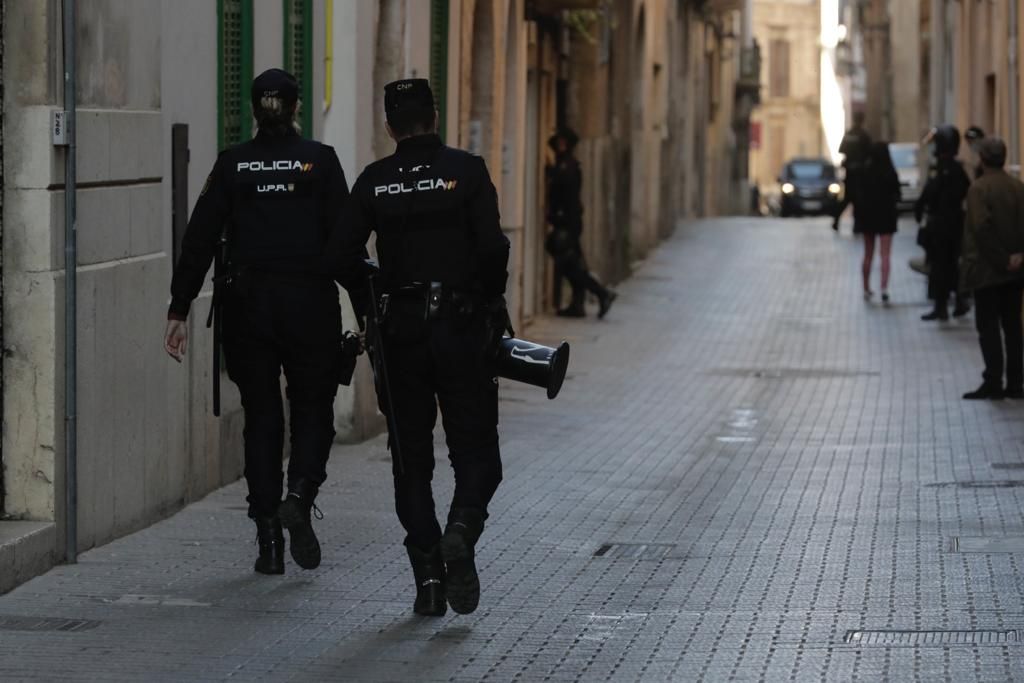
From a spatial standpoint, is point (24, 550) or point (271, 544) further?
point (271, 544)

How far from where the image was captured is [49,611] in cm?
805

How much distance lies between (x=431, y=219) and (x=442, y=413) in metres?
0.69

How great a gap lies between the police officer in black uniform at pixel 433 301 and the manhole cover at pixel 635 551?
1.85 meters

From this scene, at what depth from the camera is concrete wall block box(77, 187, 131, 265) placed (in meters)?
9.13

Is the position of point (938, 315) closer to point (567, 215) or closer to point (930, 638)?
point (567, 215)

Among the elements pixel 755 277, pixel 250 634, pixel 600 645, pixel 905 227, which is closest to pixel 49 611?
pixel 250 634

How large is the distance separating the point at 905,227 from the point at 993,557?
28.6 metres

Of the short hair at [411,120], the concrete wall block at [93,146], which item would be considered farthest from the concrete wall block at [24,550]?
the short hair at [411,120]

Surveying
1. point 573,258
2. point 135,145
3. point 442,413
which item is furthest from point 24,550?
point 573,258

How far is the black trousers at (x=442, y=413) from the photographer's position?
7.67 m

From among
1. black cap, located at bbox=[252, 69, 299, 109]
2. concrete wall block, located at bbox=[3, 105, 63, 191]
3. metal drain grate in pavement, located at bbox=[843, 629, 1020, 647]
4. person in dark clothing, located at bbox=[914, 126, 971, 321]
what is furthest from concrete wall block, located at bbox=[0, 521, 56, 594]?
person in dark clothing, located at bbox=[914, 126, 971, 321]

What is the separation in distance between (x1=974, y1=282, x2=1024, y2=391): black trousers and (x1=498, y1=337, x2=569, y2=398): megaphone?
8.27 meters

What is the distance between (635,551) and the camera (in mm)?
9711

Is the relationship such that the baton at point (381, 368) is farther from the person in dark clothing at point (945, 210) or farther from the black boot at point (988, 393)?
the person in dark clothing at point (945, 210)
